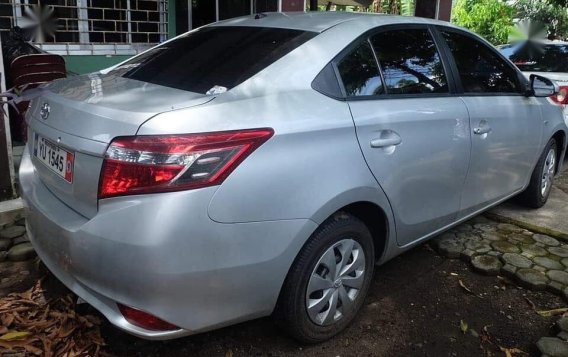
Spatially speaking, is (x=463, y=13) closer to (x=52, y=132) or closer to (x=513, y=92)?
(x=513, y=92)

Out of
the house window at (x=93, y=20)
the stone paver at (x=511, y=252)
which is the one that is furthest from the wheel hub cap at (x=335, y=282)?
the house window at (x=93, y=20)

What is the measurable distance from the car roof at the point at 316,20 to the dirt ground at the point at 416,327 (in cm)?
158

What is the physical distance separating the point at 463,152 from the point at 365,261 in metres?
0.98

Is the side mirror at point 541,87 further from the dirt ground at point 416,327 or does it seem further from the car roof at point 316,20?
the dirt ground at point 416,327

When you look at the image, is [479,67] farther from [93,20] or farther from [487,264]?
[93,20]

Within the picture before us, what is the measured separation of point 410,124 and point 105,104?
1.53 m

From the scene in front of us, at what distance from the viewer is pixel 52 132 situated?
2234 mm

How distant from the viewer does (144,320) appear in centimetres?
196

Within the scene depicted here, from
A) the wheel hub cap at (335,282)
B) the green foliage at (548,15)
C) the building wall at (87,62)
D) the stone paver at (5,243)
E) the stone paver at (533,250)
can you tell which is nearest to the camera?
the wheel hub cap at (335,282)

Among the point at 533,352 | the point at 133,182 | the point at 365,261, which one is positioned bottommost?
the point at 533,352

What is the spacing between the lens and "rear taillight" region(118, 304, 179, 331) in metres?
1.95

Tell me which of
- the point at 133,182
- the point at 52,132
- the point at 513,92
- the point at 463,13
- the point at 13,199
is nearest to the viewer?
the point at 133,182

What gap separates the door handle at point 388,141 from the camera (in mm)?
2484

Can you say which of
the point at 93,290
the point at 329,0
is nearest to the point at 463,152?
the point at 93,290
